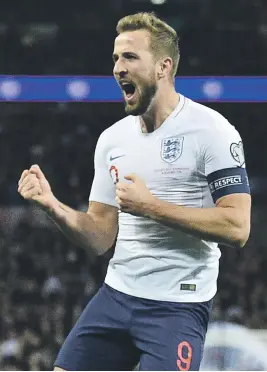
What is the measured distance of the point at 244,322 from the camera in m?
6.86

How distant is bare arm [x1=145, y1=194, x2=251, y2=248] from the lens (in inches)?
74.0

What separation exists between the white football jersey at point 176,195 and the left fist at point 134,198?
6.6 inches

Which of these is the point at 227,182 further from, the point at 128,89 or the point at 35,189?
the point at 35,189

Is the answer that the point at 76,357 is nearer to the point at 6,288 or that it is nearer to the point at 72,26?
the point at 6,288

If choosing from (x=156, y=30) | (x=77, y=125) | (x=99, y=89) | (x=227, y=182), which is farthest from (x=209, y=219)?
(x=77, y=125)

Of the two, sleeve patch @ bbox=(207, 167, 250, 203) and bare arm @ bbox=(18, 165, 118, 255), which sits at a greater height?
sleeve patch @ bbox=(207, 167, 250, 203)

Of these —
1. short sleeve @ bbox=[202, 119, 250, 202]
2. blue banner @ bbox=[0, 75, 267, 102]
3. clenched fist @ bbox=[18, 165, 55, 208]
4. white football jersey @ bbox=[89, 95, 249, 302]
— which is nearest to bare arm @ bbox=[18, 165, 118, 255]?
clenched fist @ bbox=[18, 165, 55, 208]

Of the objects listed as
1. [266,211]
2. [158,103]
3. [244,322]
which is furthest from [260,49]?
[158,103]

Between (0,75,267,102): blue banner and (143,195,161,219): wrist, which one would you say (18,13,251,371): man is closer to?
(143,195,161,219): wrist

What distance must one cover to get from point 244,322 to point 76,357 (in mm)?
4975

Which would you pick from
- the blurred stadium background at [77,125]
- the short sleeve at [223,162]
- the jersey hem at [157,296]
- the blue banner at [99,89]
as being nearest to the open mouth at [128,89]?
the short sleeve at [223,162]

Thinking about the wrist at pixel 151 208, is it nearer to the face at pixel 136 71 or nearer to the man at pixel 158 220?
the man at pixel 158 220

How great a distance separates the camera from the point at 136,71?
205cm

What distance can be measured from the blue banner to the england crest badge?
4.35 meters
